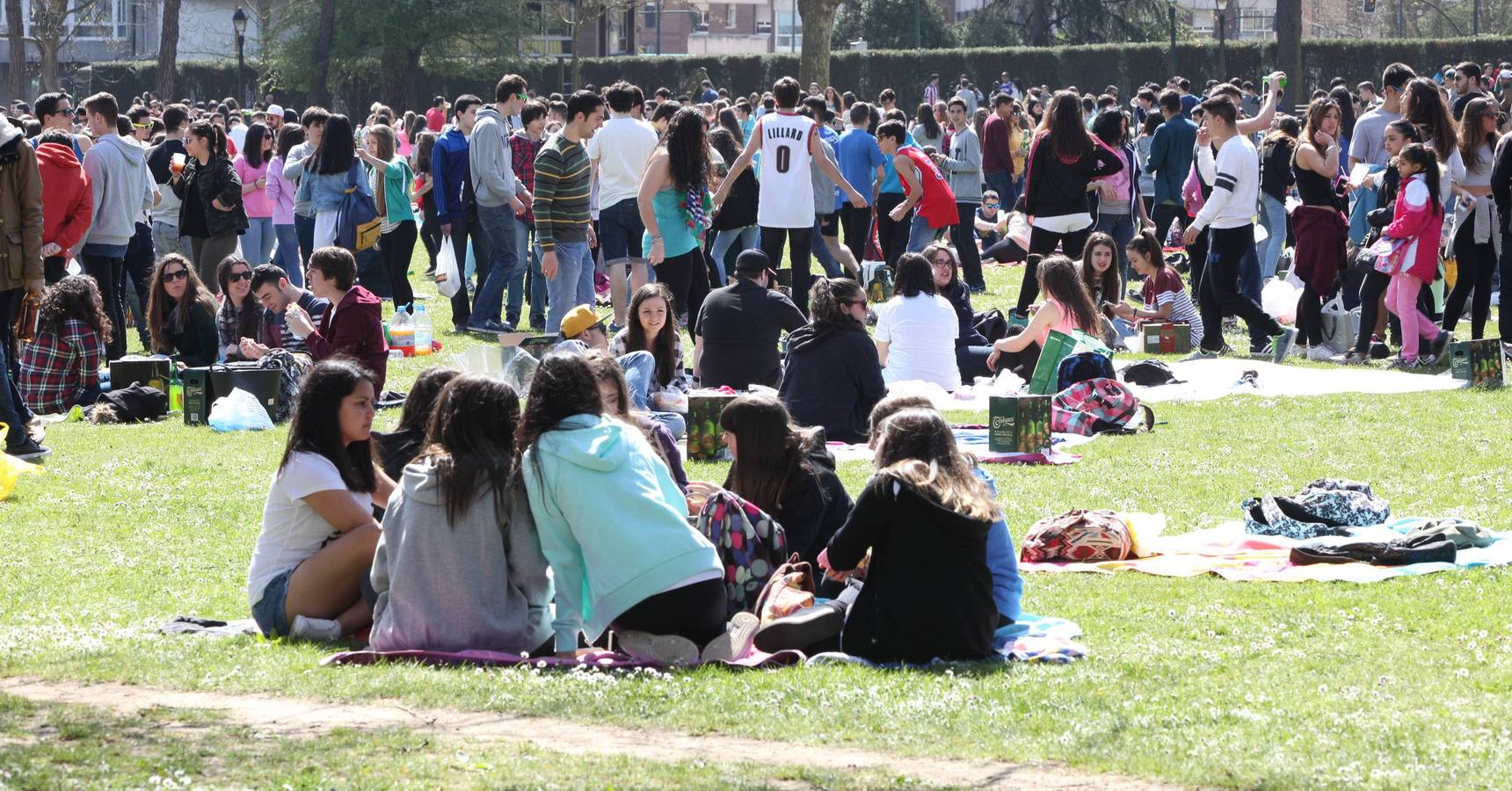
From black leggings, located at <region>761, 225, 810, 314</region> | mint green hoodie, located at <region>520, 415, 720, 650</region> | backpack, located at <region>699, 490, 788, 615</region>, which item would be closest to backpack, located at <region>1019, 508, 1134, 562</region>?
backpack, located at <region>699, 490, 788, 615</region>

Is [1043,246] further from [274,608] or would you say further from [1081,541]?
[274,608]

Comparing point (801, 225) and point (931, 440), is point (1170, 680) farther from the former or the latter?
point (801, 225)

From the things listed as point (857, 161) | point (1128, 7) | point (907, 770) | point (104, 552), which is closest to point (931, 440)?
point (907, 770)

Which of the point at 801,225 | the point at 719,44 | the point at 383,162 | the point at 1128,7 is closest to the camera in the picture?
the point at 801,225

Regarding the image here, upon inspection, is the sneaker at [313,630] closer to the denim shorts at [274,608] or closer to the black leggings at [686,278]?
the denim shorts at [274,608]

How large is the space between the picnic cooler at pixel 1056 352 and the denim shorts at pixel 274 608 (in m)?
6.27

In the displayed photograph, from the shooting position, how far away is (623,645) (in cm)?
625

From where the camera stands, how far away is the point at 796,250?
15727 mm

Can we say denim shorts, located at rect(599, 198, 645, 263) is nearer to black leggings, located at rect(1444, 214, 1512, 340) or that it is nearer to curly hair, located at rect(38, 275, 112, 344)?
curly hair, located at rect(38, 275, 112, 344)

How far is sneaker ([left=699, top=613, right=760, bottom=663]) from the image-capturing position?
626 cm

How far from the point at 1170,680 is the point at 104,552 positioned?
484 cm

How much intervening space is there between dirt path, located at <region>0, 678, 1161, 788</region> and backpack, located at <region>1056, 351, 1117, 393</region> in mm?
6772

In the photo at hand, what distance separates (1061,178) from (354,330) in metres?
6.76

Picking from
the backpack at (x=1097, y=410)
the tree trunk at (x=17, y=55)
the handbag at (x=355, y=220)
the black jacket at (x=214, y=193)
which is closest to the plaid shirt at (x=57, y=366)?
the black jacket at (x=214, y=193)
